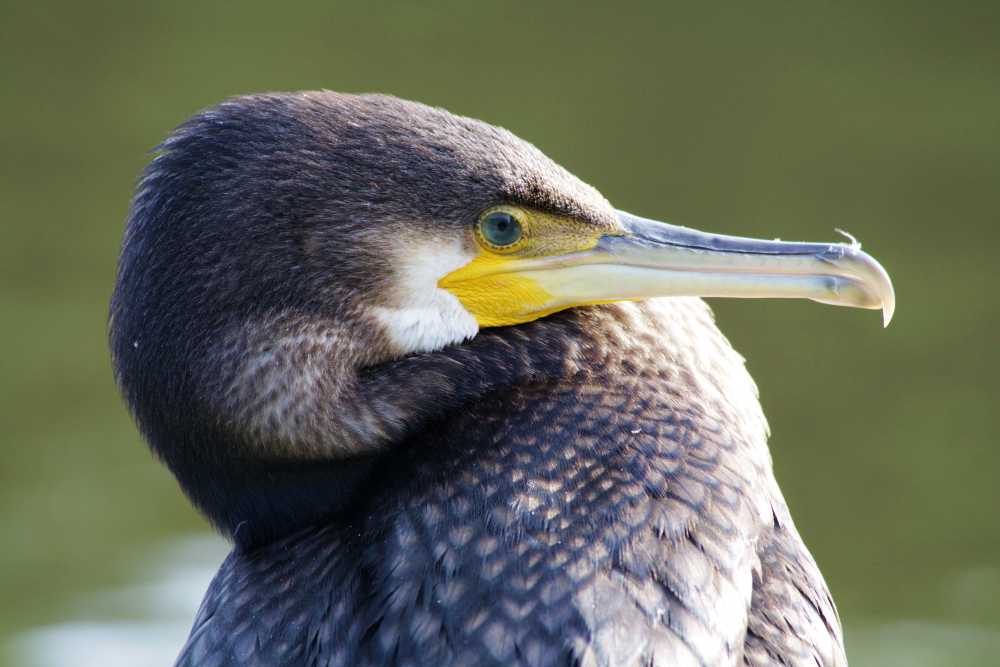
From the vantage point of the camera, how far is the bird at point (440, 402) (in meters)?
2.56

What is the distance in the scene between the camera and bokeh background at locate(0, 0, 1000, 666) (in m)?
6.19

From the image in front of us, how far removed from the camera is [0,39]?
9891 mm

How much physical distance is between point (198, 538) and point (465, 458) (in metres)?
3.92

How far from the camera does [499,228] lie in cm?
287

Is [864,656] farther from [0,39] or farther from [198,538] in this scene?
[0,39]

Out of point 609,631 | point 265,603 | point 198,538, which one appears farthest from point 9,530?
point 609,631

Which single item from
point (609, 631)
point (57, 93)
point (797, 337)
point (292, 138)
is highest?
point (292, 138)

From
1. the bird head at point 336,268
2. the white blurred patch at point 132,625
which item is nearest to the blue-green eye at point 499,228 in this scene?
the bird head at point 336,268

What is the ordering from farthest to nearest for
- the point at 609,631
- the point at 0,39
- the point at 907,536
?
1. the point at 0,39
2. the point at 907,536
3. the point at 609,631

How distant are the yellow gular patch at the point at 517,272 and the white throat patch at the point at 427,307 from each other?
2 cm

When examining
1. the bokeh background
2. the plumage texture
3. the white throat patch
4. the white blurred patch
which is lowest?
the white blurred patch

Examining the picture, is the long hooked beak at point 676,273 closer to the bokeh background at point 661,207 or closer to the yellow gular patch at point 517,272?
the yellow gular patch at point 517,272

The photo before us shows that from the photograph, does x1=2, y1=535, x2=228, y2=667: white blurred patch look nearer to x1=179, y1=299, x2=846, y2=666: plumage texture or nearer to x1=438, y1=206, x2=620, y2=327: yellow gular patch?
x1=179, y1=299, x2=846, y2=666: plumage texture

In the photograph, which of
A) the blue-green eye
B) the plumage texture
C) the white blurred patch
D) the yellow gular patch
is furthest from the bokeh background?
the blue-green eye
